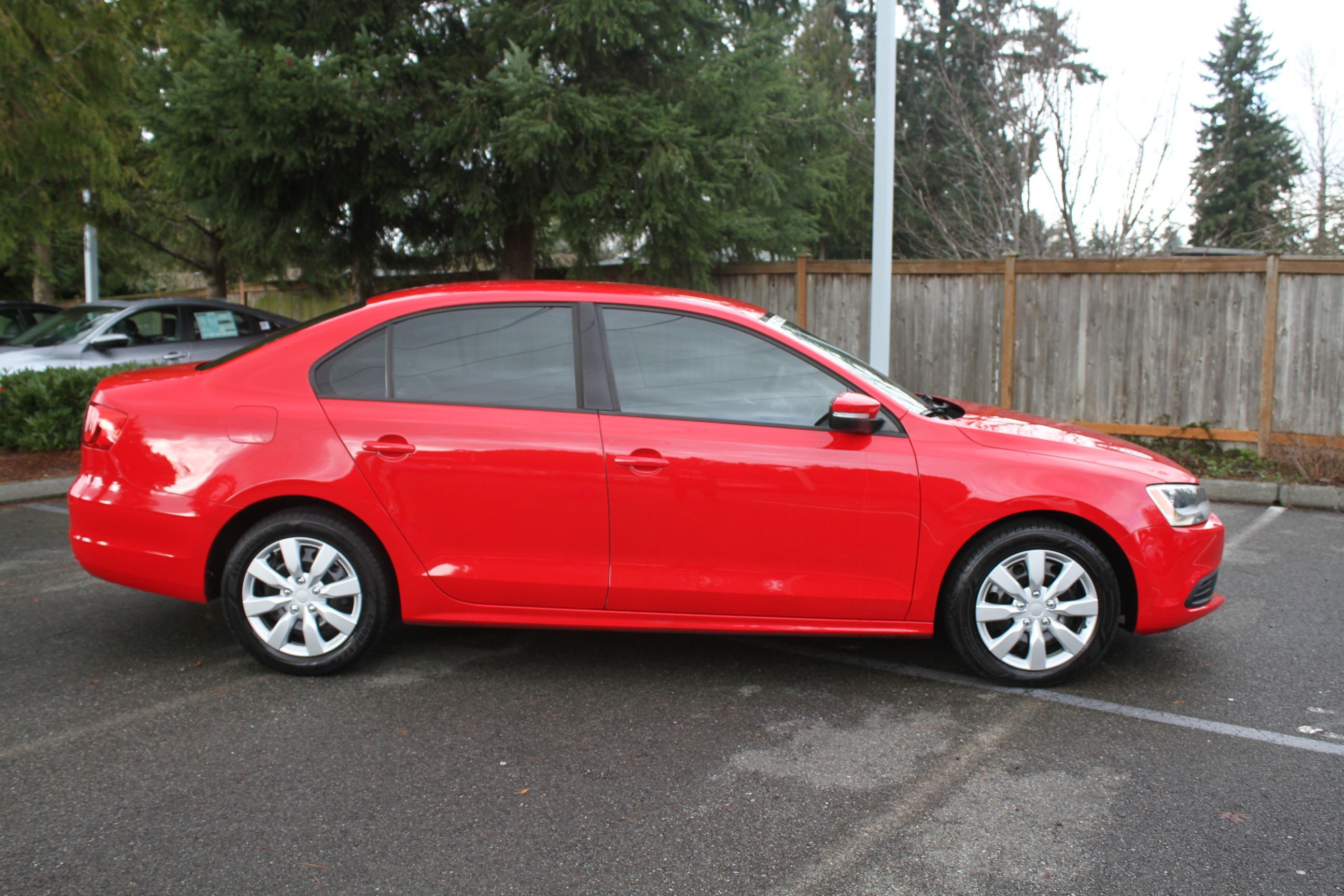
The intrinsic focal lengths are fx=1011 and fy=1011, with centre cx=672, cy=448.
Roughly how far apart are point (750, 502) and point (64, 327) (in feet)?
33.3

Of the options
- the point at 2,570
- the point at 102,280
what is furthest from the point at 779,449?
the point at 102,280

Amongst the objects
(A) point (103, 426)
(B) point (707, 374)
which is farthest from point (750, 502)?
(A) point (103, 426)

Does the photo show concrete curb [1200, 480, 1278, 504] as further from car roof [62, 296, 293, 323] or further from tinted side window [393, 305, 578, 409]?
car roof [62, 296, 293, 323]

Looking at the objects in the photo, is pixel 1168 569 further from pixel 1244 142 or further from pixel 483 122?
pixel 1244 142

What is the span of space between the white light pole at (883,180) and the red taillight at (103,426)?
232 inches

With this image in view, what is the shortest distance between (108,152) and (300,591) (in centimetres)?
718

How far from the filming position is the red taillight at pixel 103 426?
14.2ft

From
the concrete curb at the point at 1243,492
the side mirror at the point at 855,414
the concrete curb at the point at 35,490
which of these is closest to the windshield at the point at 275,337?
the side mirror at the point at 855,414

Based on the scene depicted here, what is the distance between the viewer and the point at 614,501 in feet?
13.5

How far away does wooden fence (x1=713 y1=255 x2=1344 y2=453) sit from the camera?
9.39 metres

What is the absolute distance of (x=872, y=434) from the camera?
4.17 meters

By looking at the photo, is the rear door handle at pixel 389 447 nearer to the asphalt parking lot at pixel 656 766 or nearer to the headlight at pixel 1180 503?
the asphalt parking lot at pixel 656 766

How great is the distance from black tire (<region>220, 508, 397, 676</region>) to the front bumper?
123 inches

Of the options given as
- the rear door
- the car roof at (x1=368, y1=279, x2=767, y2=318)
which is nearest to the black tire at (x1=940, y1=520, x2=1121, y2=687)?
the car roof at (x1=368, y1=279, x2=767, y2=318)
